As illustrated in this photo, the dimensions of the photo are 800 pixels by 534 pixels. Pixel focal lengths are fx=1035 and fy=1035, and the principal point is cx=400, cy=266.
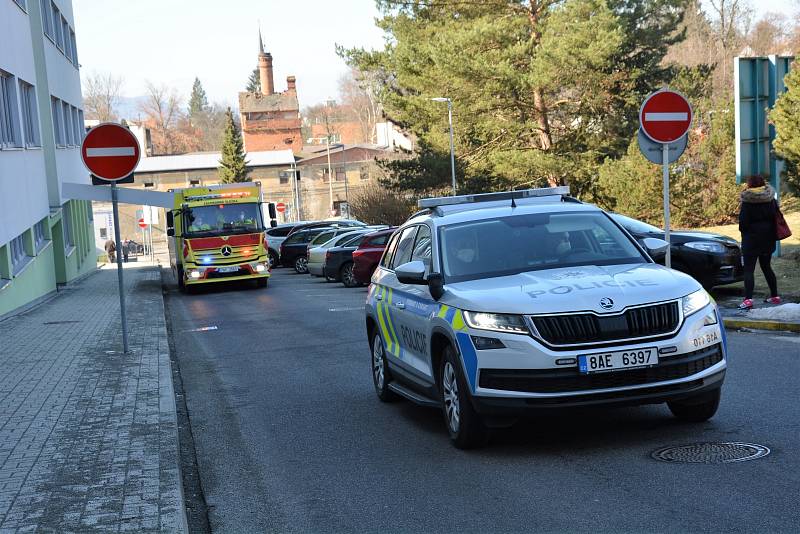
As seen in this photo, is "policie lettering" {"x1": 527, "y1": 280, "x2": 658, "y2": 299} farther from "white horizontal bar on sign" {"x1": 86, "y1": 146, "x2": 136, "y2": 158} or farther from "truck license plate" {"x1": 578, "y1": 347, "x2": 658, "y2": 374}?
"white horizontal bar on sign" {"x1": 86, "y1": 146, "x2": 136, "y2": 158}

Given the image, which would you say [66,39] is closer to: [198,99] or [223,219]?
[223,219]

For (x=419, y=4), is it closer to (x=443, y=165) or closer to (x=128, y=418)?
(x=443, y=165)

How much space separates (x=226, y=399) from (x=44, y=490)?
161 inches

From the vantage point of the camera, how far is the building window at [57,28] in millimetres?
38375

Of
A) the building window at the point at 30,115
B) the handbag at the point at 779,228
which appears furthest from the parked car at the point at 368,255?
the handbag at the point at 779,228

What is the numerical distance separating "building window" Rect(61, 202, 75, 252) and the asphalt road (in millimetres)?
27059

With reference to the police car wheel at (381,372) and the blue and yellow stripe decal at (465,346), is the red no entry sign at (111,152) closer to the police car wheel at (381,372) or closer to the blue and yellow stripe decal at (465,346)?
the police car wheel at (381,372)

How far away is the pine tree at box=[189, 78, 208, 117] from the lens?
176750mm

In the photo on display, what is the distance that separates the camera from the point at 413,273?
7586mm

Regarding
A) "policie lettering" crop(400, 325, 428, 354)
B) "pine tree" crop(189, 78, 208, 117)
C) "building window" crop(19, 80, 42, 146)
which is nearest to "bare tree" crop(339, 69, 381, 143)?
"pine tree" crop(189, 78, 208, 117)

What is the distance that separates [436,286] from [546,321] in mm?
1110

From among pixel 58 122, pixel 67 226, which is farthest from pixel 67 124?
pixel 67 226

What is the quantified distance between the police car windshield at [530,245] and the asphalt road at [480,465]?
1.19 meters

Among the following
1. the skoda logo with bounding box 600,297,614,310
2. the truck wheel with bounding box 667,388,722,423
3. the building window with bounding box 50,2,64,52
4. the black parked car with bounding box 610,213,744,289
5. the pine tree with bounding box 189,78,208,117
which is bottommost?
the truck wheel with bounding box 667,388,722,423
